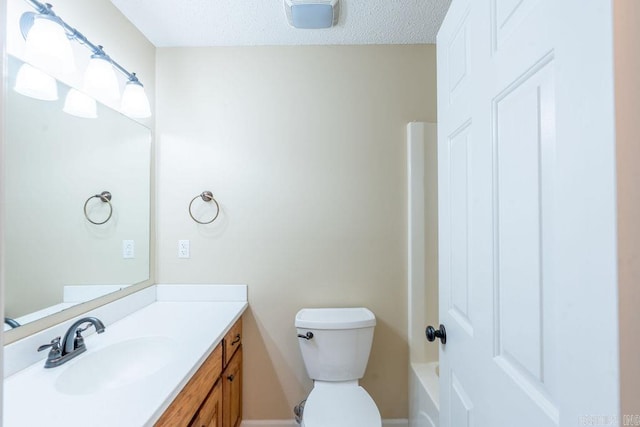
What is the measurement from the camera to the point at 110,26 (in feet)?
4.64

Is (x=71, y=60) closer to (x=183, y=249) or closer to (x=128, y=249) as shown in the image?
(x=128, y=249)

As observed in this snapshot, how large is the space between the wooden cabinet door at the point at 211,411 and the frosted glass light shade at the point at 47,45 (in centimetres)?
143

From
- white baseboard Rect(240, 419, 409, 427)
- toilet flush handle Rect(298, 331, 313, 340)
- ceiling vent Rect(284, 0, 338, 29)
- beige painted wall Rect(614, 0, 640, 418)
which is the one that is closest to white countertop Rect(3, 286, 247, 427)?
toilet flush handle Rect(298, 331, 313, 340)

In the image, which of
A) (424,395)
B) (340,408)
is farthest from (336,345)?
(424,395)

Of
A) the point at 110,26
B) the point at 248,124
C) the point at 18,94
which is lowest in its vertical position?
the point at 18,94

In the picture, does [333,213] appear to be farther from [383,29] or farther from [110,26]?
[110,26]

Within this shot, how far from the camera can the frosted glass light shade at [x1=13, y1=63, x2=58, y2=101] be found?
0.98 m

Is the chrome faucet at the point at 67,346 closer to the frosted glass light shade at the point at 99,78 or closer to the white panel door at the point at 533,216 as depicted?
the frosted glass light shade at the point at 99,78

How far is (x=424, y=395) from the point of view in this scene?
1.47 m

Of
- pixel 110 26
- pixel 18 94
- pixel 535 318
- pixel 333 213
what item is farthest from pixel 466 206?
pixel 110 26

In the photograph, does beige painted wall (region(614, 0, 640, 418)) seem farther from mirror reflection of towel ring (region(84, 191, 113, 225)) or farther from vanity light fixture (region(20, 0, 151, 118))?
mirror reflection of towel ring (region(84, 191, 113, 225))

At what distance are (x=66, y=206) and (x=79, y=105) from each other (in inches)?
17.3

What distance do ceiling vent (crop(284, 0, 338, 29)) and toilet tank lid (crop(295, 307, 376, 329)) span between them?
5.30ft

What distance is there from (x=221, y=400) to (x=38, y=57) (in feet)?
5.25
